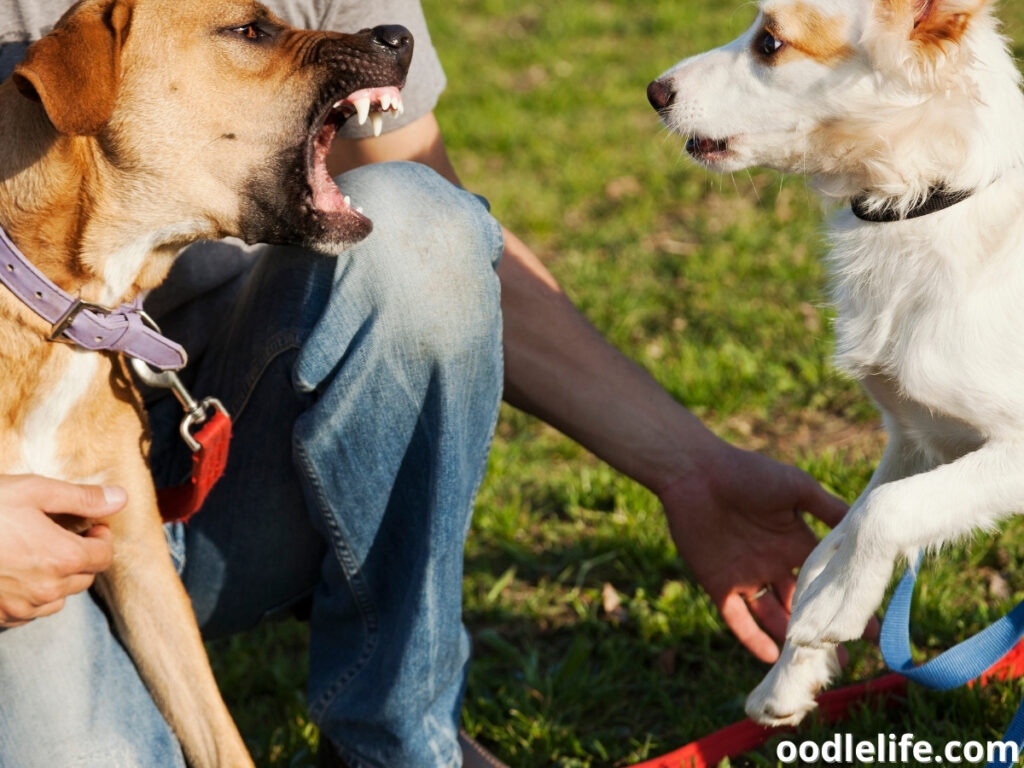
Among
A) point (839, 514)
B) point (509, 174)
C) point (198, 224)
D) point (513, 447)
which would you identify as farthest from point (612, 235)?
point (198, 224)

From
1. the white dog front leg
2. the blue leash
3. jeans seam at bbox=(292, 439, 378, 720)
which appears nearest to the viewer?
the white dog front leg

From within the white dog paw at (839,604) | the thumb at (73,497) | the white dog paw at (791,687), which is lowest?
the white dog paw at (791,687)

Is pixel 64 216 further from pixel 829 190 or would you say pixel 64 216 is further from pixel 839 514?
pixel 839 514

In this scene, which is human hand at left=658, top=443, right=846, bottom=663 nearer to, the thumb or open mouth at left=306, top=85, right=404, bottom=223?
open mouth at left=306, top=85, right=404, bottom=223

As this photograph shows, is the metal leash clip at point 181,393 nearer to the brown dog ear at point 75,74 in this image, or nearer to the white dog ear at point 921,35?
the brown dog ear at point 75,74

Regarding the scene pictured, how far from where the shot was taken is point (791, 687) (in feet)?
7.91

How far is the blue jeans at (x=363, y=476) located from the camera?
7.70 ft

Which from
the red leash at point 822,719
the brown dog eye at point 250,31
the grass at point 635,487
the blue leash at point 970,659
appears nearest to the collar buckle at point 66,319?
the brown dog eye at point 250,31

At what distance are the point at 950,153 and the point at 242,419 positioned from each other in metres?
1.61

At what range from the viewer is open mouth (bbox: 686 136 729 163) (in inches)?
99.4

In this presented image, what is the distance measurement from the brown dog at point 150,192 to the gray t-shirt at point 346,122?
11.9 inches

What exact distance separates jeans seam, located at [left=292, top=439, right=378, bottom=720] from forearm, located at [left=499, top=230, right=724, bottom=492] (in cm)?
61

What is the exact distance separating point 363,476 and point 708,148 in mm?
1018

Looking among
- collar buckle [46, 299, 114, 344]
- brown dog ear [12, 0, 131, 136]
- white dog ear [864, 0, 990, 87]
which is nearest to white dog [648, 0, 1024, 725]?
white dog ear [864, 0, 990, 87]
